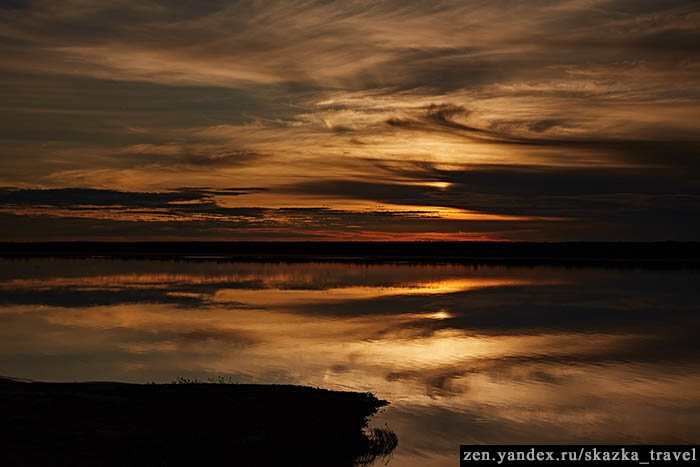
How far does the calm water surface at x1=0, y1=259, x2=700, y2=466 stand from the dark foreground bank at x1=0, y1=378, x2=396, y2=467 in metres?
1.21

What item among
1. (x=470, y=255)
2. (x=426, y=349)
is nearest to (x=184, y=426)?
(x=426, y=349)

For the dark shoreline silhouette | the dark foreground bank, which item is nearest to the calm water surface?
the dark foreground bank

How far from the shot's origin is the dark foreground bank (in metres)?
11.7

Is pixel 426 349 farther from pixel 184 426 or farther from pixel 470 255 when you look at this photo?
pixel 470 255

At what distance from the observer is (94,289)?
164 feet

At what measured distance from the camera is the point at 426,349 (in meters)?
25.7

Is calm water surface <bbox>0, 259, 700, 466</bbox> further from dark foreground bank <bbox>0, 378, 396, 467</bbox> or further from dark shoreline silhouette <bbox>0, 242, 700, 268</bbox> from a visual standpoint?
dark shoreline silhouette <bbox>0, 242, 700, 268</bbox>

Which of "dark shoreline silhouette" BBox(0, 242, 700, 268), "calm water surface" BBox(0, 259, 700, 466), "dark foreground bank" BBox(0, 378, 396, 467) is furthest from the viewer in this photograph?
"dark shoreline silhouette" BBox(0, 242, 700, 268)

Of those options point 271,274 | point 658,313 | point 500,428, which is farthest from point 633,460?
point 271,274

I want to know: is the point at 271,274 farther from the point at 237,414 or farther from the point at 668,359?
the point at 237,414

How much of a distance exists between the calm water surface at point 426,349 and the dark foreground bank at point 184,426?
1.21 m

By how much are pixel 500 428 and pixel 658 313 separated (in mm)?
25592

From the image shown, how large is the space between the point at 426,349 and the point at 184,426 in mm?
13921

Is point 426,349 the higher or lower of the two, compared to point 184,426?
lower
